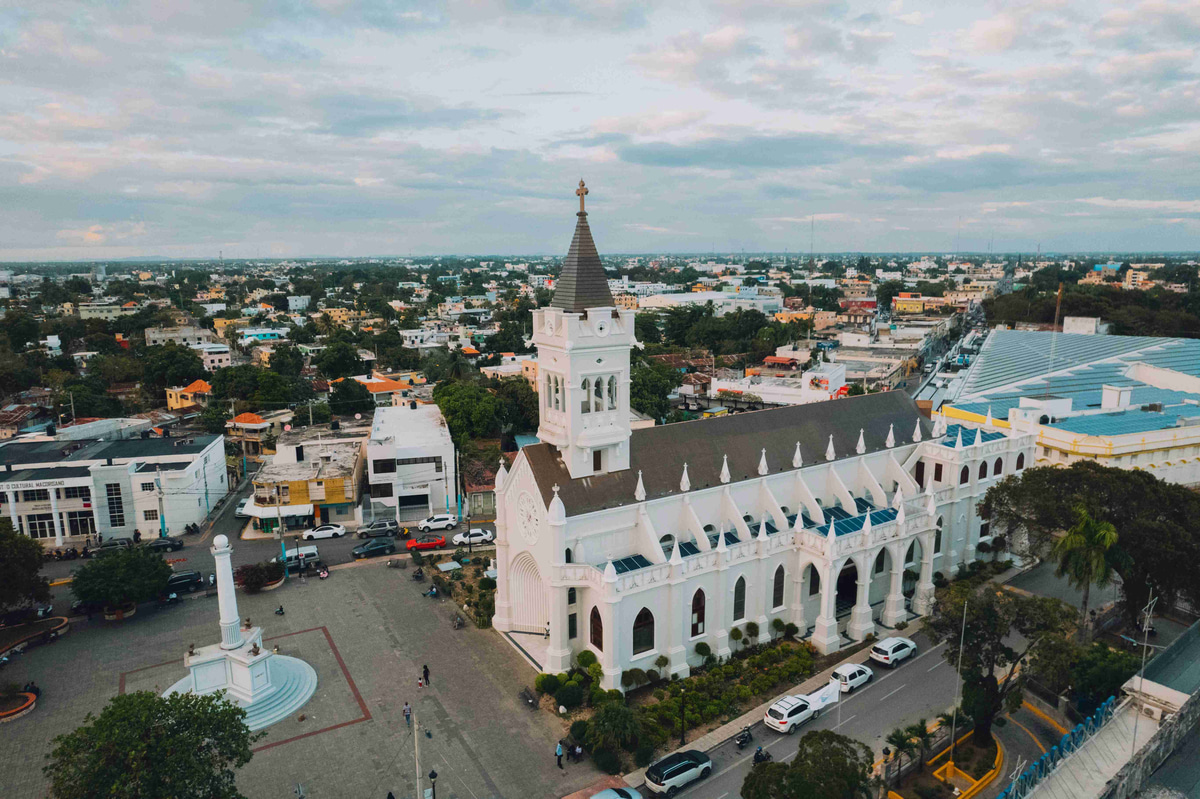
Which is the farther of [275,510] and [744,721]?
[275,510]

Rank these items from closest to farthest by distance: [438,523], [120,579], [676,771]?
[676,771], [120,579], [438,523]

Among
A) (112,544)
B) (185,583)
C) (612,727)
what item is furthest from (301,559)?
(612,727)

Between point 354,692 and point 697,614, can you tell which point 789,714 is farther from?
point 354,692

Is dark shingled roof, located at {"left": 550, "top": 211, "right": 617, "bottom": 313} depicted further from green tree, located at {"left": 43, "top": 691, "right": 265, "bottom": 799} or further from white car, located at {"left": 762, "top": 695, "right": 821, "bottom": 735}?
green tree, located at {"left": 43, "top": 691, "right": 265, "bottom": 799}

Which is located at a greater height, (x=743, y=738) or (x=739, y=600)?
(x=739, y=600)

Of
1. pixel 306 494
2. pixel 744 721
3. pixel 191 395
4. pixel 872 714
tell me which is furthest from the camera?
pixel 191 395
